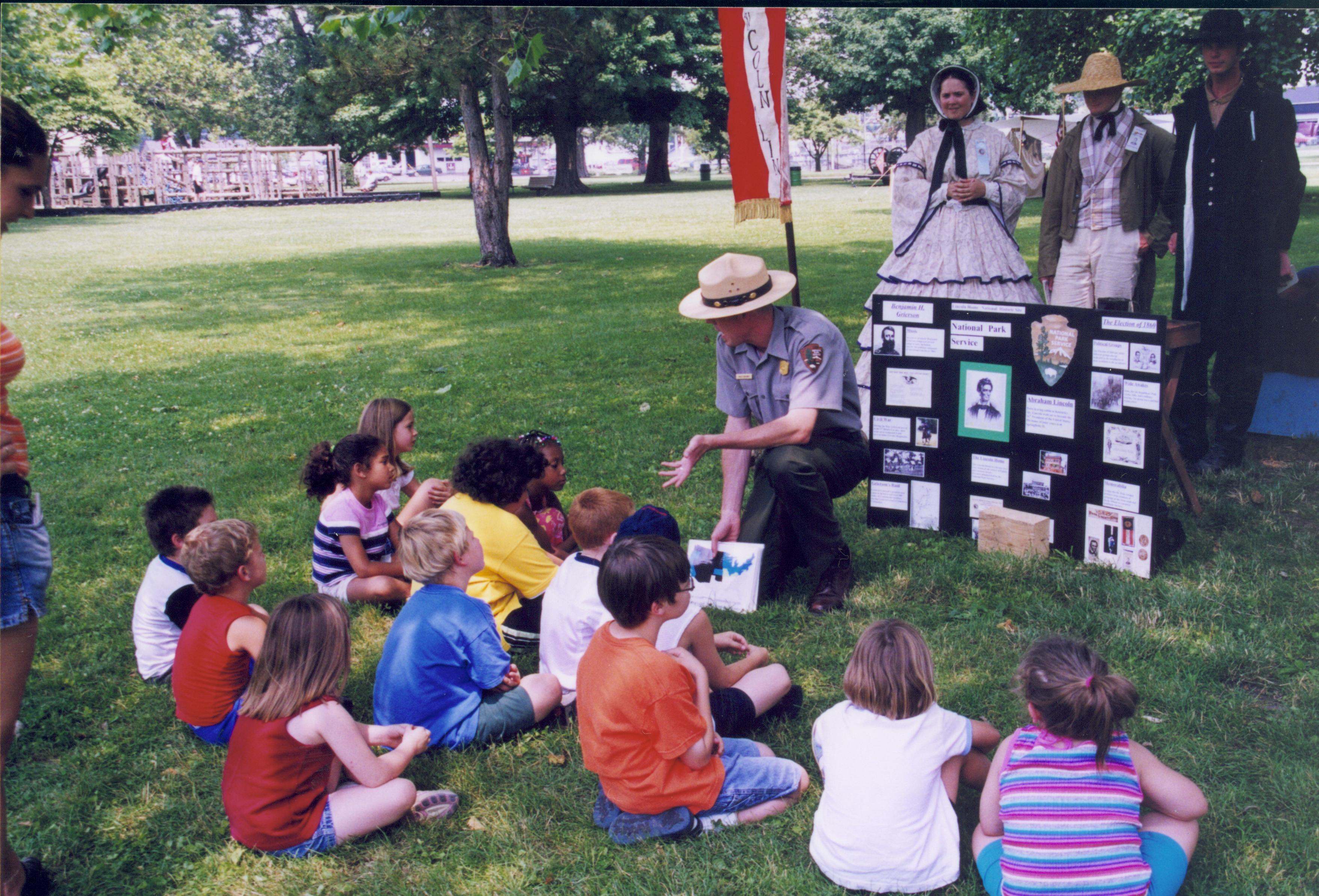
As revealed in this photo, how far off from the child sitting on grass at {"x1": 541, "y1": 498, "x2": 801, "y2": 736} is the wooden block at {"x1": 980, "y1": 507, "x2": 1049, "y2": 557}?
1.47 meters

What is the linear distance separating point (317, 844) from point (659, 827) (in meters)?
0.97

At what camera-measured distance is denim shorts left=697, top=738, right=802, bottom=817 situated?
299cm

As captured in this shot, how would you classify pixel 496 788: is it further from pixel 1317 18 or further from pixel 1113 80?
pixel 1317 18

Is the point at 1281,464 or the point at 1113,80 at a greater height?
the point at 1113,80

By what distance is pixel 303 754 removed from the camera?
9.52 feet

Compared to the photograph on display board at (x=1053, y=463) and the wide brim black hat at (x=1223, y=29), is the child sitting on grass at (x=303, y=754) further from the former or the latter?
the wide brim black hat at (x=1223, y=29)

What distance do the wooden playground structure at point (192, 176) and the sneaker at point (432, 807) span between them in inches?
1573

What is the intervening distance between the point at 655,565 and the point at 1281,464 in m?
4.48

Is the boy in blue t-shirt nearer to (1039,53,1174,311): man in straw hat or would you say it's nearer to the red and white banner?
the red and white banner

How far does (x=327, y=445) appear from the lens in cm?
469

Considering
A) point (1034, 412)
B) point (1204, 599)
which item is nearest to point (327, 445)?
point (1034, 412)

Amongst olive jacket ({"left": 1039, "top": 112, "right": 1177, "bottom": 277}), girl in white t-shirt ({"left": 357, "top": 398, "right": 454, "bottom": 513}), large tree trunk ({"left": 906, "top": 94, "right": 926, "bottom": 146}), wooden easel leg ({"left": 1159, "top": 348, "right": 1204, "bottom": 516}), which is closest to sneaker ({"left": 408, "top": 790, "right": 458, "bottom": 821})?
girl in white t-shirt ({"left": 357, "top": 398, "right": 454, "bottom": 513})

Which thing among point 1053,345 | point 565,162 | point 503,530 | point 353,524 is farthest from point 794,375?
point 565,162

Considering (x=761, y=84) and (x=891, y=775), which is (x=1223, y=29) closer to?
(x=761, y=84)
